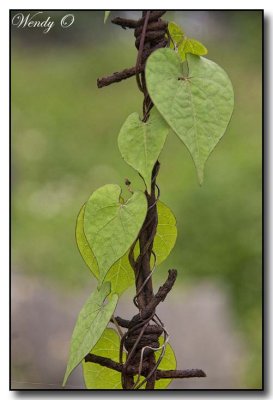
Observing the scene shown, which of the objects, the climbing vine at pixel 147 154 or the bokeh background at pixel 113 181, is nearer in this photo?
the climbing vine at pixel 147 154

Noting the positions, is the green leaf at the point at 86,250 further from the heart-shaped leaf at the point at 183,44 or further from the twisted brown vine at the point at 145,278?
the heart-shaped leaf at the point at 183,44

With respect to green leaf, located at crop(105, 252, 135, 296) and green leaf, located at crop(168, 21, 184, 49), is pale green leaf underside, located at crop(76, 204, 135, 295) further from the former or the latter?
green leaf, located at crop(168, 21, 184, 49)

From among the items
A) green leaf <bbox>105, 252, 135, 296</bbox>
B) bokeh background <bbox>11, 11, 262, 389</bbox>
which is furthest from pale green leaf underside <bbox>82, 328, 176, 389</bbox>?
bokeh background <bbox>11, 11, 262, 389</bbox>
